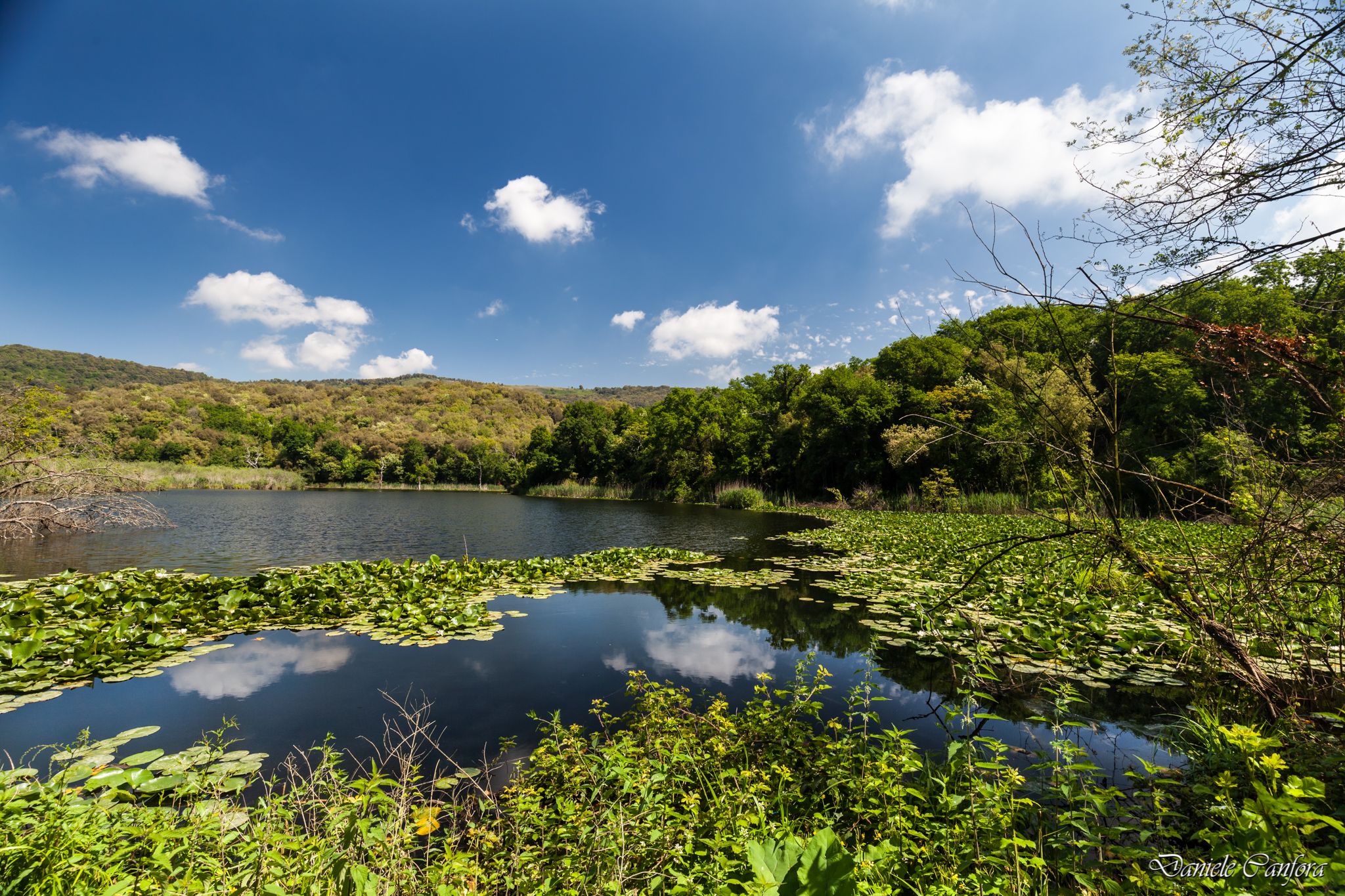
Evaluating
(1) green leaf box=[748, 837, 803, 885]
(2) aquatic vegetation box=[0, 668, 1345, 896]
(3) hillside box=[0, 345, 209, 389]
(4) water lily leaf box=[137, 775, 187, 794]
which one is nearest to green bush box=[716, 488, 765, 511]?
(2) aquatic vegetation box=[0, 668, 1345, 896]

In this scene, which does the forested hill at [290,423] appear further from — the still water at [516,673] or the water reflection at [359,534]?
the still water at [516,673]

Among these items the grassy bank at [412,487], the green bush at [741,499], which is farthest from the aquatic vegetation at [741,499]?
the grassy bank at [412,487]

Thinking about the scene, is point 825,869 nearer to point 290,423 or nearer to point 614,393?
point 290,423

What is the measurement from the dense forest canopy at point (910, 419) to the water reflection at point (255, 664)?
6557 mm

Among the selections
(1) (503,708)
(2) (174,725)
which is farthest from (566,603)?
(2) (174,725)

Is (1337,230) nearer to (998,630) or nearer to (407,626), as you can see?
(998,630)

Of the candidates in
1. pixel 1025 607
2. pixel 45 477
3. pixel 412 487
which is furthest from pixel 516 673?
pixel 412 487

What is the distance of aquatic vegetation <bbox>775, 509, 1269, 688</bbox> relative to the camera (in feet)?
14.1

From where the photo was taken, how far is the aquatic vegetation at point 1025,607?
4309 mm

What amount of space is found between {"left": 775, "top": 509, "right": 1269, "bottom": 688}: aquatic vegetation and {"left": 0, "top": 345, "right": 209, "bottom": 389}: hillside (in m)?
90.9

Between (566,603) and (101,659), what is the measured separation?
5576 mm

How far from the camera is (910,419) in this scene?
45.3ft

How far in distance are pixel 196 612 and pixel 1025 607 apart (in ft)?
37.3

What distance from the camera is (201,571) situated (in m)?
9.94
